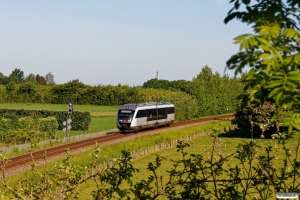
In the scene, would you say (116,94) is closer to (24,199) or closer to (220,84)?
(220,84)

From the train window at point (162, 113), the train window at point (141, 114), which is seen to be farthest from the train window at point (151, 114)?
the train window at point (162, 113)

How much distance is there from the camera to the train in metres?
41.7

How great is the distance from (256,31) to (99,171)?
259 cm

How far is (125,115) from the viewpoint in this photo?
4175cm

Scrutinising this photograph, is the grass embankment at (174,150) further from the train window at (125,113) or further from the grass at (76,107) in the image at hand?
the grass at (76,107)

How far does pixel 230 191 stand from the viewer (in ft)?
14.9

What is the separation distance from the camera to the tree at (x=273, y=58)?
8.95 feet

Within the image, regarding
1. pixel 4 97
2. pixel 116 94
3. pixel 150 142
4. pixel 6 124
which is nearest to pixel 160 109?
pixel 150 142

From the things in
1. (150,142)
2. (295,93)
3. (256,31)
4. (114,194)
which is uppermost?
(256,31)

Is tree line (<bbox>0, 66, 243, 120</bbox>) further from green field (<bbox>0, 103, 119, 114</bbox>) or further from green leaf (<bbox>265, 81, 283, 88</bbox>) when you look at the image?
green leaf (<bbox>265, 81, 283, 88</bbox>)

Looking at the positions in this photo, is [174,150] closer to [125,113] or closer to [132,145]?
[132,145]

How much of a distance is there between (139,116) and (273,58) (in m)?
39.5

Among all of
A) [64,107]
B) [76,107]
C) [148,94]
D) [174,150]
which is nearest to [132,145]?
[174,150]

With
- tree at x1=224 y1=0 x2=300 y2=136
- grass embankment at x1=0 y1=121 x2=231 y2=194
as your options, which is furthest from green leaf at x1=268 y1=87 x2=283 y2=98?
grass embankment at x1=0 y1=121 x2=231 y2=194
